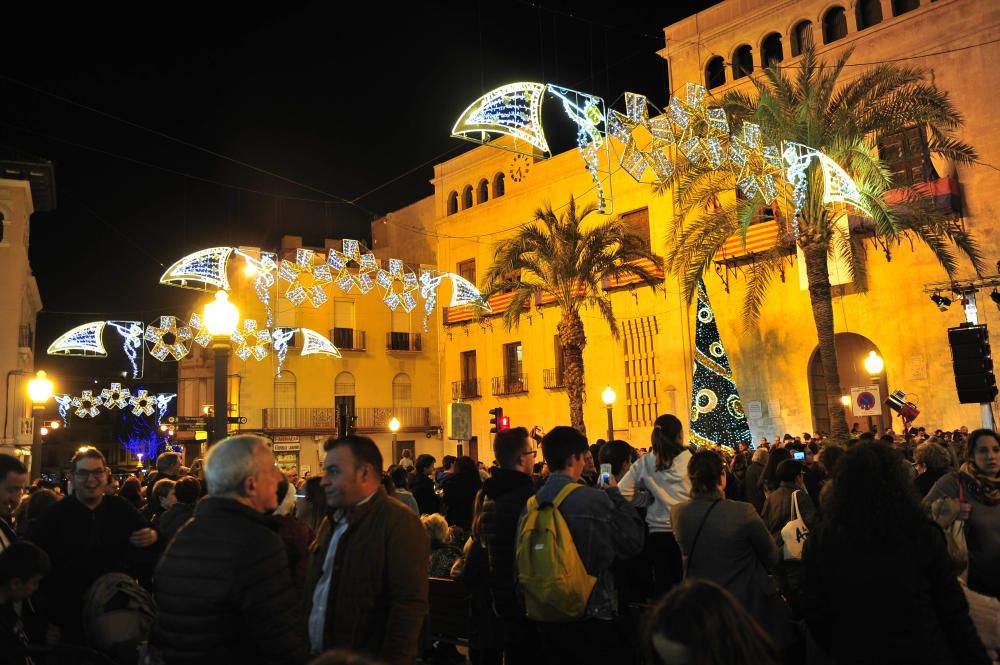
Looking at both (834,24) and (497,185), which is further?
(497,185)

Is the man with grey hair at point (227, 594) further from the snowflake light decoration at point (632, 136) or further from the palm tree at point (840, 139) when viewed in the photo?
the palm tree at point (840, 139)

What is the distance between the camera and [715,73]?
27.0 metres

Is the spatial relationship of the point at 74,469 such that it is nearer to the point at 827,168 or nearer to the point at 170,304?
the point at 827,168

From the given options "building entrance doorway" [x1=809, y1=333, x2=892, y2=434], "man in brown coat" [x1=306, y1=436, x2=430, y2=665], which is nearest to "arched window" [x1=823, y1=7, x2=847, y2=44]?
"building entrance doorway" [x1=809, y1=333, x2=892, y2=434]

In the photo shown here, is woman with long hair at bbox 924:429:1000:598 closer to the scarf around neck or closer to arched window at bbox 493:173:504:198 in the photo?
the scarf around neck

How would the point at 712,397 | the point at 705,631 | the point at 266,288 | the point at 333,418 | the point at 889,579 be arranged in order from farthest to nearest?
the point at 333,418, the point at 266,288, the point at 712,397, the point at 889,579, the point at 705,631

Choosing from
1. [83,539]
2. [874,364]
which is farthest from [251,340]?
[83,539]

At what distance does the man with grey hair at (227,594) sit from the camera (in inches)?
118

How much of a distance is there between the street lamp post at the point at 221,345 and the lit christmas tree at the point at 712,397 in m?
13.6

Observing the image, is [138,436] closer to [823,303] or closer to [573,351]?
[573,351]

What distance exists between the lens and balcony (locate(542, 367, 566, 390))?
31.8 metres

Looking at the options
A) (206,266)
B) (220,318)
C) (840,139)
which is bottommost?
(220,318)

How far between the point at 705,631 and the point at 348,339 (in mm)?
37277

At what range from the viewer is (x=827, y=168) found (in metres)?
14.8
